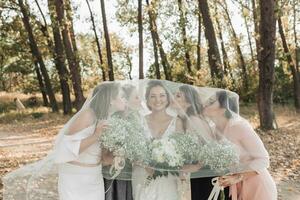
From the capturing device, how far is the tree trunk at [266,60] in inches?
637

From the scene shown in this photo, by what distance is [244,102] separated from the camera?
34.1 meters

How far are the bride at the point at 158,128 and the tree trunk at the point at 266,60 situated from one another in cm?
1142

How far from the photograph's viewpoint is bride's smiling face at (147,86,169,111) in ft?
18.5

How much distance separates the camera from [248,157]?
5699mm

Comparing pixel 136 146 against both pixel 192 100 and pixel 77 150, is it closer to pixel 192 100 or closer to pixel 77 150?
pixel 77 150

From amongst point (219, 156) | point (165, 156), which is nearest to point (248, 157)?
point (219, 156)

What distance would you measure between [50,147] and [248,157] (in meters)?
12.4

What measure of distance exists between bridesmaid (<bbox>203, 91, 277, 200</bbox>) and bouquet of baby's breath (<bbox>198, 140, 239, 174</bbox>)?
202 millimetres


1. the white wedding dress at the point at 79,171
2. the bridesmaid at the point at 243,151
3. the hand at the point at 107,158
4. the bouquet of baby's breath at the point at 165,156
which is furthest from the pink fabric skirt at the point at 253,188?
the white wedding dress at the point at 79,171

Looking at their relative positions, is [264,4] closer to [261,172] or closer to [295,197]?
[295,197]

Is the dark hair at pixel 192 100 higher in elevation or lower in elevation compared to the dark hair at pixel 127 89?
lower

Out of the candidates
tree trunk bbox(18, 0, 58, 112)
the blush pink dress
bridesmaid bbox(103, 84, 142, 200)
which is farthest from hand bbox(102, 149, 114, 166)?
tree trunk bbox(18, 0, 58, 112)

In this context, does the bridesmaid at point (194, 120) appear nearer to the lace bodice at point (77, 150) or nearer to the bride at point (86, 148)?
the bride at point (86, 148)

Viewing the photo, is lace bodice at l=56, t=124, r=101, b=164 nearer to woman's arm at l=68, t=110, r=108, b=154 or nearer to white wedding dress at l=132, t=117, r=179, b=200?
woman's arm at l=68, t=110, r=108, b=154
